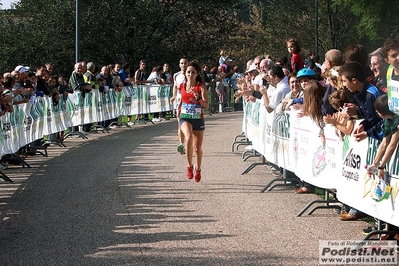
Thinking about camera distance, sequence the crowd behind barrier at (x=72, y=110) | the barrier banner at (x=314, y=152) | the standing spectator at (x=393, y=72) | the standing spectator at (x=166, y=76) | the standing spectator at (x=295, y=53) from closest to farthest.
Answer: the standing spectator at (x=393, y=72)
the barrier banner at (x=314, y=152)
the crowd behind barrier at (x=72, y=110)
the standing spectator at (x=295, y=53)
the standing spectator at (x=166, y=76)

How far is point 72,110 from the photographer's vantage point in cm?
2288

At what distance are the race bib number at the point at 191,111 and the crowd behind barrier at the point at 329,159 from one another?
1230mm

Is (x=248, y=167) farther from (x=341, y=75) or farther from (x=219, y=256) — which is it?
(x=219, y=256)

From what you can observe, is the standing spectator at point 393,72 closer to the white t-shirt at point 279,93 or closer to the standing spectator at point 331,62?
the standing spectator at point 331,62

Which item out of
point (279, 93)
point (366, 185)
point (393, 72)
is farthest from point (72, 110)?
point (393, 72)

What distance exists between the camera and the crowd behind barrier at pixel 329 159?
29.3 feet

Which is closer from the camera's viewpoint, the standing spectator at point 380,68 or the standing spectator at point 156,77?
the standing spectator at point 380,68

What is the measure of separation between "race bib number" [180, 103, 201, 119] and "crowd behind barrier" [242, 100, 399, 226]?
1.23m

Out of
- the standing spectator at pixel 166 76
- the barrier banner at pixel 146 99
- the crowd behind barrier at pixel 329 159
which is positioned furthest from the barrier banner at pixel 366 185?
the standing spectator at pixel 166 76

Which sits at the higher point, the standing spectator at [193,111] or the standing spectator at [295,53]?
the standing spectator at [295,53]

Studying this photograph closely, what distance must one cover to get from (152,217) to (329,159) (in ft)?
7.56

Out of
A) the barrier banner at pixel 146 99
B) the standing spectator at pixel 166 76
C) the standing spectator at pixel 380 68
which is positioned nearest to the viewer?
the standing spectator at pixel 380 68

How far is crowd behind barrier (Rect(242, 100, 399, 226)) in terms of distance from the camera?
8.94 m

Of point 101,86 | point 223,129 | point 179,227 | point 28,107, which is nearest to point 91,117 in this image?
point 101,86
